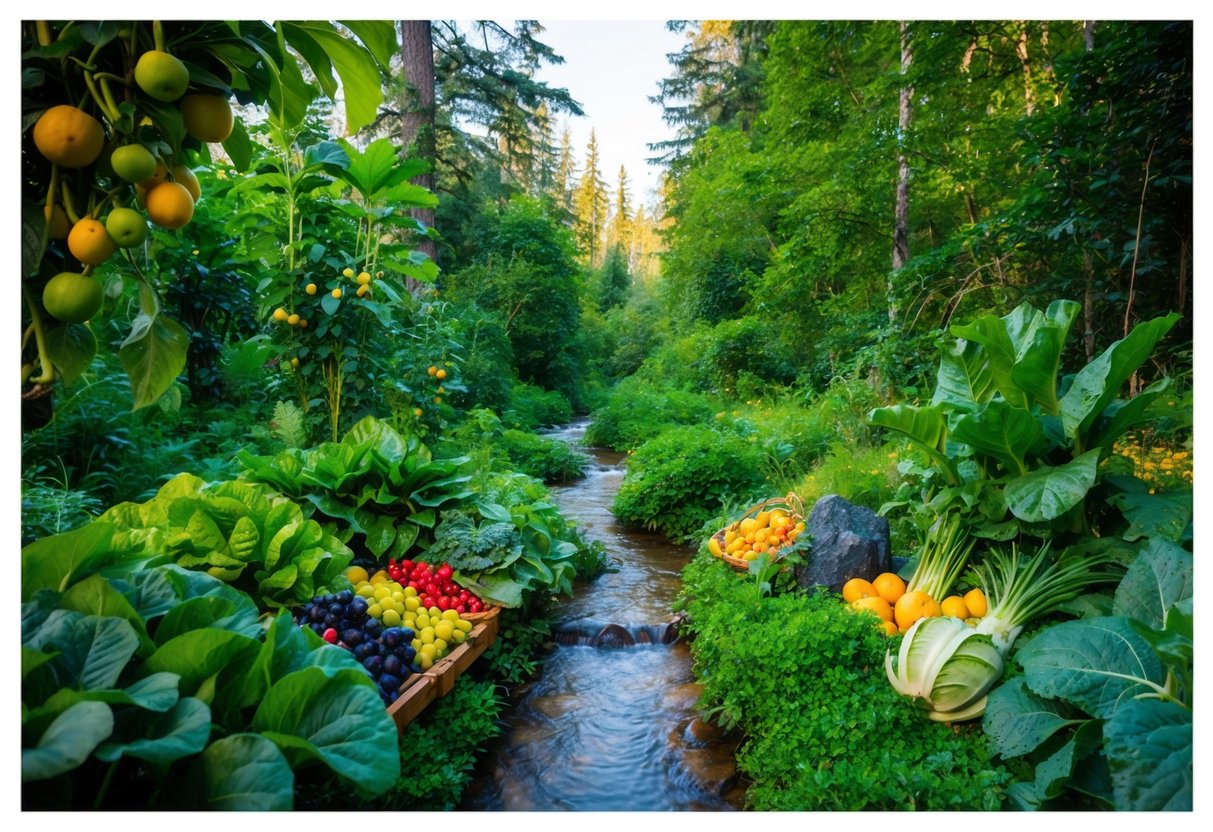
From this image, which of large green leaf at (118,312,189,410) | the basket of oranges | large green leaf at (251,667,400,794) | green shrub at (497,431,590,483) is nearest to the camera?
large green leaf at (118,312,189,410)

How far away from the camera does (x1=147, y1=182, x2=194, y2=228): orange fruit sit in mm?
995

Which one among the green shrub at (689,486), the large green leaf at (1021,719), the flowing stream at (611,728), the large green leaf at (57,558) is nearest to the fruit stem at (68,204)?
the large green leaf at (57,558)

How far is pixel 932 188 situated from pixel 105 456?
751cm

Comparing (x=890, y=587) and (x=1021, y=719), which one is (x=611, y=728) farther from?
(x=1021, y=719)

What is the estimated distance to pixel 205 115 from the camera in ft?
3.50

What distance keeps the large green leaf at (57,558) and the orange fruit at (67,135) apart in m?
0.80

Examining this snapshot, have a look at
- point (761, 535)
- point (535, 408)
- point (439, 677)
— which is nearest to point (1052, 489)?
point (761, 535)

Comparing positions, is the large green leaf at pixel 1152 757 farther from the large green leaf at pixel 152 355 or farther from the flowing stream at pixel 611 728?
the large green leaf at pixel 152 355

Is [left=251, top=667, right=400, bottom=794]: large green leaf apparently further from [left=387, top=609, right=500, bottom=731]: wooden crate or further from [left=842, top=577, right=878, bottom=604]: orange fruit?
[left=842, top=577, right=878, bottom=604]: orange fruit

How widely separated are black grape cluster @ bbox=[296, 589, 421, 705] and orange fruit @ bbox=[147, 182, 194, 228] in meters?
1.54

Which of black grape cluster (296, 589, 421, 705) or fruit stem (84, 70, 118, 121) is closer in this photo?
fruit stem (84, 70, 118, 121)

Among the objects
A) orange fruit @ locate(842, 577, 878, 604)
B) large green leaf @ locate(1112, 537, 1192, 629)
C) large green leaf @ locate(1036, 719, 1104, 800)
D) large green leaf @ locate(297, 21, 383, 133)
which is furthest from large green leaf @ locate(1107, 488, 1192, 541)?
large green leaf @ locate(297, 21, 383, 133)

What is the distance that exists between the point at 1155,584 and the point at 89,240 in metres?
2.56

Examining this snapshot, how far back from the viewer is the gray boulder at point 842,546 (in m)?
Result: 2.98
